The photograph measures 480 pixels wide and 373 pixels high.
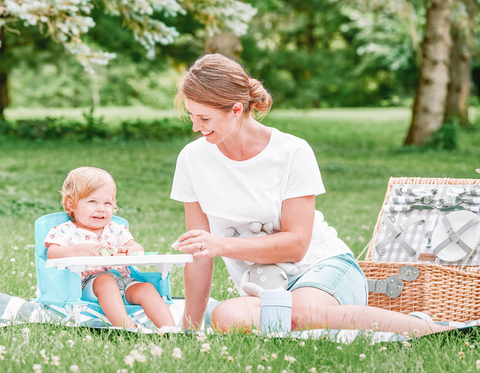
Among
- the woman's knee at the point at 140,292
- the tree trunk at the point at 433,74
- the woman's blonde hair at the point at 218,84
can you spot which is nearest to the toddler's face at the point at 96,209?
the woman's knee at the point at 140,292

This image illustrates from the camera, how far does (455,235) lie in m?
3.48

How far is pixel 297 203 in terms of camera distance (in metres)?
2.79

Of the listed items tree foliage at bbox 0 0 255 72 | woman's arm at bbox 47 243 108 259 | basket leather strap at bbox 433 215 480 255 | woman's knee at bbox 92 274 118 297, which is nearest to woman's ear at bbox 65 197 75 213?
woman's arm at bbox 47 243 108 259

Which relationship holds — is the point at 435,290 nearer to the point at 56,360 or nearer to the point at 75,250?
the point at 75,250

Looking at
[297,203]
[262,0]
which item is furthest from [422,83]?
[297,203]

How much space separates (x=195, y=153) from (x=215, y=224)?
35 cm

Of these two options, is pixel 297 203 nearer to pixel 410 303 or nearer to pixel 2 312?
pixel 410 303

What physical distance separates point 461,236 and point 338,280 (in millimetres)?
→ 1056

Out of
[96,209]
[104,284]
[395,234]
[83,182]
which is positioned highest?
[83,182]

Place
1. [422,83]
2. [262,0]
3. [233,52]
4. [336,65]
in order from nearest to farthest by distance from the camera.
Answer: [233,52]
[422,83]
[262,0]
[336,65]

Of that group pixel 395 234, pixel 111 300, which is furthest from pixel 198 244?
pixel 395 234

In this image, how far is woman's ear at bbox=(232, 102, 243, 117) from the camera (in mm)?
2707

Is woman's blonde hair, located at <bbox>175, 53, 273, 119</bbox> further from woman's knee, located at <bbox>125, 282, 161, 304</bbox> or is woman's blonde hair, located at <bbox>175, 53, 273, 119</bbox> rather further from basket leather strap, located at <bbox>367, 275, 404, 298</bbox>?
basket leather strap, located at <bbox>367, 275, 404, 298</bbox>

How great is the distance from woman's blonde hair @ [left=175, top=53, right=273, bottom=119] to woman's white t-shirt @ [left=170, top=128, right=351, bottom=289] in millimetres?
269
